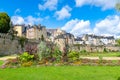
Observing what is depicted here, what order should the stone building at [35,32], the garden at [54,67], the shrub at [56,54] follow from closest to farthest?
the garden at [54,67], the shrub at [56,54], the stone building at [35,32]

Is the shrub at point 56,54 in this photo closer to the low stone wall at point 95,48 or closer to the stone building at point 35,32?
the low stone wall at point 95,48

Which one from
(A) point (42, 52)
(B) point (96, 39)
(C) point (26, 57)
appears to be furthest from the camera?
(B) point (96, 39)

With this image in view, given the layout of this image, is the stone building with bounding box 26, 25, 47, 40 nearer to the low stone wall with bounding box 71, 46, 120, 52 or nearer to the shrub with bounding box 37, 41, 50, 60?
the low stone wall with bounding box 71, 46, 120, 52

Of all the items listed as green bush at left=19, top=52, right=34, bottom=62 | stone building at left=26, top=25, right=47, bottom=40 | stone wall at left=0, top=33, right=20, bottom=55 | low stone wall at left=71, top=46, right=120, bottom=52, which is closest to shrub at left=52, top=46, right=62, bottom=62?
green bush at left=19, top=52, right=34, bottom=62

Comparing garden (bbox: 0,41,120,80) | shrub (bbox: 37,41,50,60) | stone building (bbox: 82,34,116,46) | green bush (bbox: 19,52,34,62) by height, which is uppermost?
stone building (bbox: 82,34,116,46)

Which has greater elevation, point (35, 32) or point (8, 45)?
point (35, 32)

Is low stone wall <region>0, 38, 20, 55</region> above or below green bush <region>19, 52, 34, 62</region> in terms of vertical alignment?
above

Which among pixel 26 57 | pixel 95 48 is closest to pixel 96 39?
pixel 95 48

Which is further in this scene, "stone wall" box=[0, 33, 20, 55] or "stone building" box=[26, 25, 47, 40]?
"stone building" box=[26, 25, 47, 40]

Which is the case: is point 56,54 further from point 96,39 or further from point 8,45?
point 96,39

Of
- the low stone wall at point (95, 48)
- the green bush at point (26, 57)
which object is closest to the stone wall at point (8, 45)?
the green bush at point (26, 57)

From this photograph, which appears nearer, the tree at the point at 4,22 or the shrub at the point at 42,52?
the shrub at the point at 42,52

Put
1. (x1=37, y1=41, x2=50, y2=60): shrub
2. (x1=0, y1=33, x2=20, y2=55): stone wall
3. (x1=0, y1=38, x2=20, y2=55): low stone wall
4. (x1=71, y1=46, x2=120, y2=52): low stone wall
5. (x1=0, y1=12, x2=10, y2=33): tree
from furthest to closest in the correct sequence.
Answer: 1. (x1=71, y1=46, x2=120, y2=52): low stone wall
2. (x1=0, y1=12, x2=10, y2=33): tree
3. (x1=0, y1=33, x2=20, y2=55): stone wall
4. (x1=0, y1=38, x2=20, y2=55): low stone wall
5. (x1=37, y1=41, x2=50, y2=60): shrub

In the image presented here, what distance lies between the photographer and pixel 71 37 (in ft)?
407
